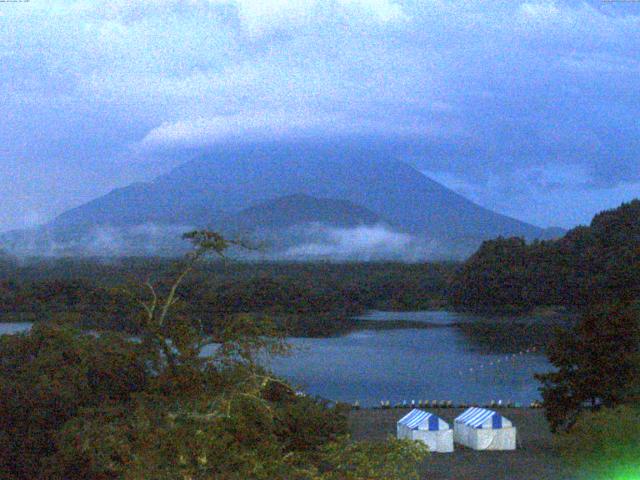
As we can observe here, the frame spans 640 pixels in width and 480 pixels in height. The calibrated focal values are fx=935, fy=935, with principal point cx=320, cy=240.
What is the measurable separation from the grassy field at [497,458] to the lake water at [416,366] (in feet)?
15.7

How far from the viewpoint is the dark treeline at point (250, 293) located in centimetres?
5056

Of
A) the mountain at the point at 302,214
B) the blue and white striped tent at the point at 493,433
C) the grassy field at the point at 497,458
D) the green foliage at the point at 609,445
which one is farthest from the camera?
the mountain at the point at 302,214

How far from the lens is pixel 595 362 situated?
17.5 meters

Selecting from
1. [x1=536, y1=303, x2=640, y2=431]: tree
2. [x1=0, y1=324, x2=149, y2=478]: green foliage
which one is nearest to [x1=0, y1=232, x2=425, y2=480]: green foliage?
[x1=0, y1=324, x2=149, y2=478]: green foliage

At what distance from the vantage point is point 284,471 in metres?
9.60

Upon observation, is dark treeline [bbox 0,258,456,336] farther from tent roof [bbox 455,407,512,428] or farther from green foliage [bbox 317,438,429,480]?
green foliage [bbox 317,438,429,480]

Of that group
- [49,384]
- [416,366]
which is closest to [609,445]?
[49,384]

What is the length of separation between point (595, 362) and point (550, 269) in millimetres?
45335

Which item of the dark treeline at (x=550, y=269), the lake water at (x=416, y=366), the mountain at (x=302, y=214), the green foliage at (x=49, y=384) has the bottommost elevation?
the lake water at (x=416, y=366)

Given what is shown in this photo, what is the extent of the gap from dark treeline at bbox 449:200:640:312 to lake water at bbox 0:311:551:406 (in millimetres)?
5458

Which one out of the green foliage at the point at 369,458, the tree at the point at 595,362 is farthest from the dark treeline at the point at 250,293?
the green foliage at the point at 369,458

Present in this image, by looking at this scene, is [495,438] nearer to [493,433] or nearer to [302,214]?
[493,433]

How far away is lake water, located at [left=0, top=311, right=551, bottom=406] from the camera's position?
108ft

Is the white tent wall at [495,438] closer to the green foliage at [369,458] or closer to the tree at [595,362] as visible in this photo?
the tree at [595,362]
